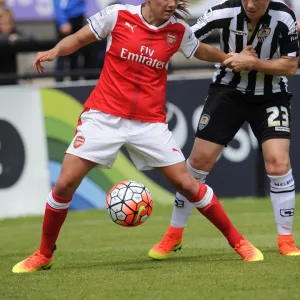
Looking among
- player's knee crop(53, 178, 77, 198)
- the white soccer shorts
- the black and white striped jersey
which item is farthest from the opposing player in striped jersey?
player's knee crop(53, 178, 77, 198)

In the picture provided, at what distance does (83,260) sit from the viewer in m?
8.32

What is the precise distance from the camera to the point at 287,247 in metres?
7.99

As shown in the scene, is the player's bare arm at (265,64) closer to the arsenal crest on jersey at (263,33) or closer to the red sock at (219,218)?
the arsenal crest on jersey at (263,33)

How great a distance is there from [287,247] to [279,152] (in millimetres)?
778

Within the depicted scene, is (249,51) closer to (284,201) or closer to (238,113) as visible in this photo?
(238,113)

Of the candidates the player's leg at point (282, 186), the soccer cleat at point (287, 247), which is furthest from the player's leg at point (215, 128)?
the soccer cleat at point (287, 247)

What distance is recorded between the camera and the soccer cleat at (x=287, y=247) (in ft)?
26.0

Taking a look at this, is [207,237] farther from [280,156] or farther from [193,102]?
[193,102]

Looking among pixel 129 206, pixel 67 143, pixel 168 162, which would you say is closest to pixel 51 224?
pixel 129 206

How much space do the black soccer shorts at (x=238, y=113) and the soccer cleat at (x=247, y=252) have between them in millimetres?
913

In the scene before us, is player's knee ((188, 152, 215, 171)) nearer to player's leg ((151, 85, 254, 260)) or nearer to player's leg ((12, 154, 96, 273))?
player's leg ((151, 85, 254, 260))

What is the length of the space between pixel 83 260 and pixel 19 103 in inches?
189

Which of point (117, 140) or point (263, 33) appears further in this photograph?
point (263, 33)

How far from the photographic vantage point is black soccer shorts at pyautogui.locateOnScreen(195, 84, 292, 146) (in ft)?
26.4
